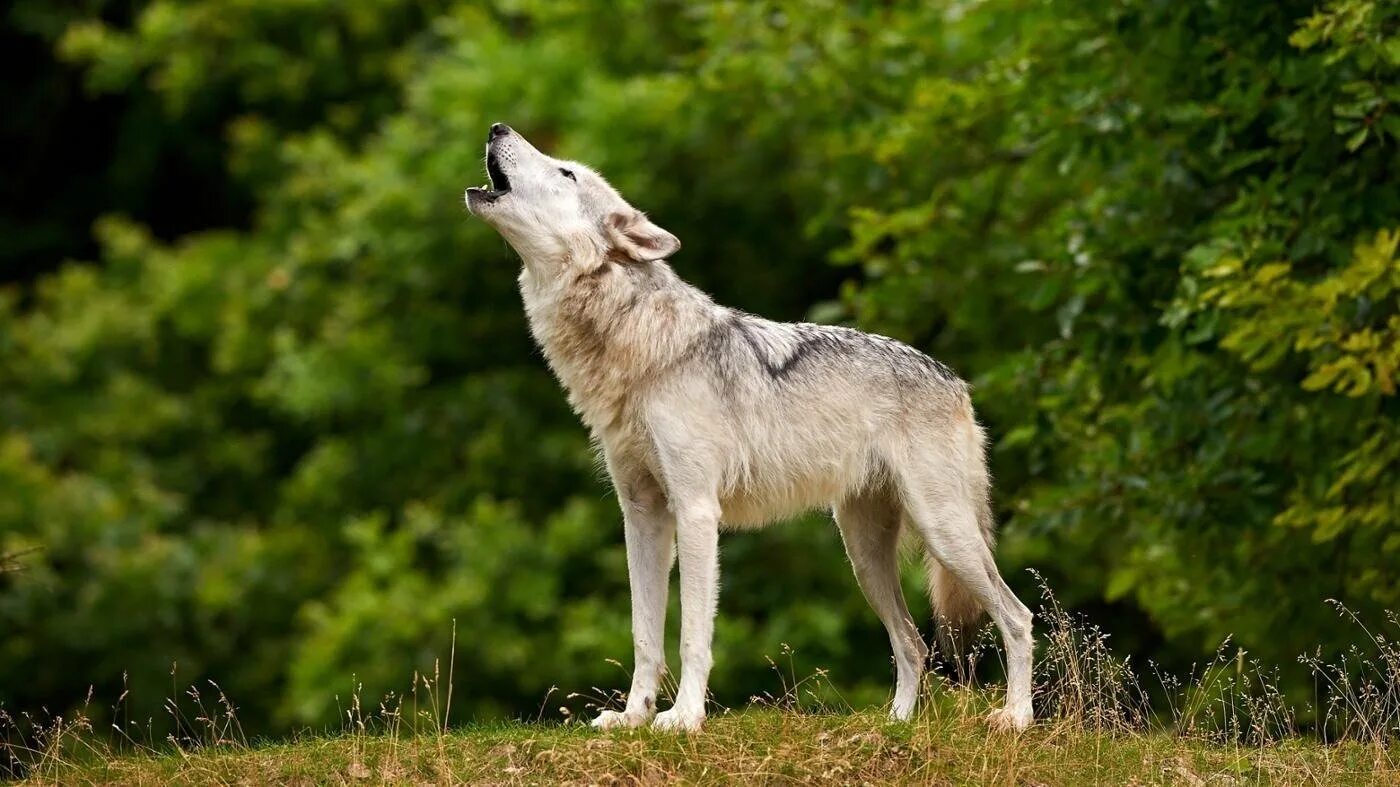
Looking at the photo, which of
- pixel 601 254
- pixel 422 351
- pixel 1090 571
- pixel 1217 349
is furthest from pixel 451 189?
pixel 601 254

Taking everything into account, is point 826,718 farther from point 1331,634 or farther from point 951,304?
point 951,304

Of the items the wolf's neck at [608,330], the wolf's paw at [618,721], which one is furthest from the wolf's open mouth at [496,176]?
the wolf's paw at [618,721]

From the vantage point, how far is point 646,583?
779 centimetres

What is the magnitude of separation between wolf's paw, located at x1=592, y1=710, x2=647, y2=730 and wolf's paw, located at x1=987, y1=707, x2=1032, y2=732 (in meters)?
1.42

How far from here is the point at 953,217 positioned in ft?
43.9

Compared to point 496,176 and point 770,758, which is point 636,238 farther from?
point 770,758

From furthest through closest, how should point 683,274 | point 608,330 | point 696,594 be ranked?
point 683,274 → point 608,330 → point 696,594

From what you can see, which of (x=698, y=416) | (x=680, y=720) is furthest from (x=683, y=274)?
(x=680, y=720)

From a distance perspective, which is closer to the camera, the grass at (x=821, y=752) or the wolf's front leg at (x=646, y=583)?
the grass at (x=821, y=752)

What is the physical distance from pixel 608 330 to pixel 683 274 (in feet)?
32.0

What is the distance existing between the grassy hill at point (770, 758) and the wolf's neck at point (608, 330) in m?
1.37

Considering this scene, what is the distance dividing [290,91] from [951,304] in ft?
36.3

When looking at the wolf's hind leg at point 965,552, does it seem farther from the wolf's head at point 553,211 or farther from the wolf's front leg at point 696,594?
the wolf's head at point 553,211

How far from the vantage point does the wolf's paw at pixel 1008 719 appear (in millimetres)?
7680
